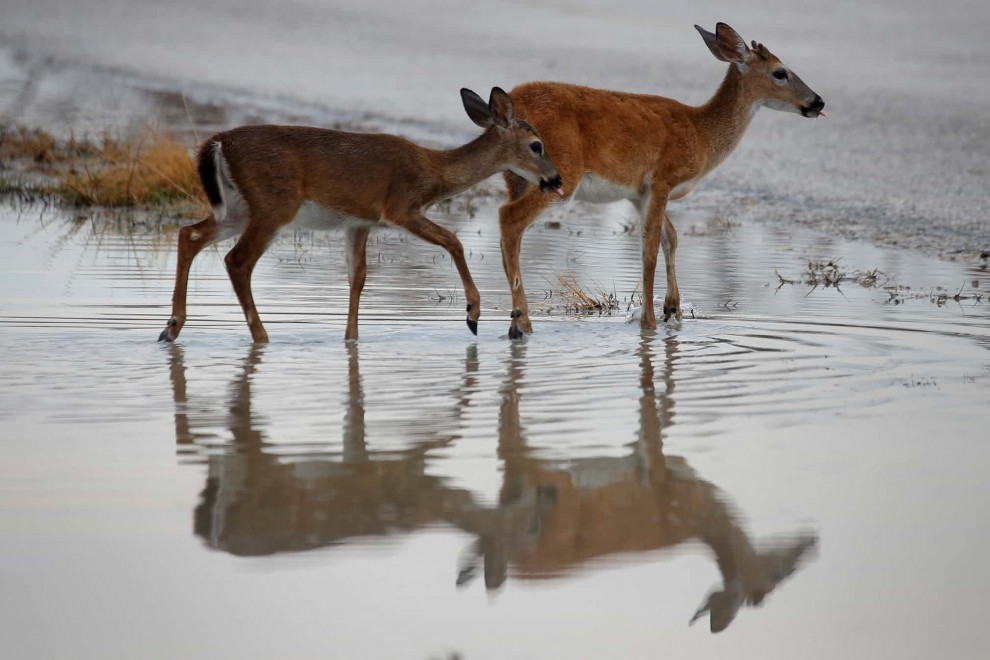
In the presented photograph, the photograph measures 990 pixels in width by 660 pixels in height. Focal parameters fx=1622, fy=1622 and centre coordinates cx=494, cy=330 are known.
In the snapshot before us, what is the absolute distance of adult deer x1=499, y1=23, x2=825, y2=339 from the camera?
988cm

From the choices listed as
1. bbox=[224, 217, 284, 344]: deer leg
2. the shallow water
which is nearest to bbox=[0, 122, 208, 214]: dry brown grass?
bbox=[224, 217, 284, 344]: deer leg

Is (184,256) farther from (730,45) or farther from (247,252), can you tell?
(730,45)

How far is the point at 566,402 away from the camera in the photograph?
6.70 metres

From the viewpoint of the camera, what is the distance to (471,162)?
32.6 ft

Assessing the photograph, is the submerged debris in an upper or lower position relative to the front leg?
lower

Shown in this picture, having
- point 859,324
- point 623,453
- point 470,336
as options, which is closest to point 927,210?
point 859,324

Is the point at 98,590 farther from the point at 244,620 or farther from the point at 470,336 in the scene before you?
the point at 470,336

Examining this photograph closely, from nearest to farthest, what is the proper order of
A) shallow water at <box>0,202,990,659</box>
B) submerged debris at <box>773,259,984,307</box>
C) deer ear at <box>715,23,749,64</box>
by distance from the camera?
shallow water at <box>0,202,990,659</box> → submerged debris at <box>773,259,984,307</box> → deer ear at <box>715,23,749,64</box>

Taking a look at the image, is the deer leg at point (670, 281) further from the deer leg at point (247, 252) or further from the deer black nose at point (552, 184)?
the deer leg at point (247, 252)

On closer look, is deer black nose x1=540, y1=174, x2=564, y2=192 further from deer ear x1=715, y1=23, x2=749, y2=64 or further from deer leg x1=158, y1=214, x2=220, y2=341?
deer ear x1=715, y1=23, x2=749, y2=64

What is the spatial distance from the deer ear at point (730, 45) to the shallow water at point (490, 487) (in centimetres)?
232

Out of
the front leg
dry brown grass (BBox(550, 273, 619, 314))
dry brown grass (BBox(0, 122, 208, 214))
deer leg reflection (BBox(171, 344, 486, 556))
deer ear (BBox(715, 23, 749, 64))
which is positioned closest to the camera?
deer leg reflection (BBox(171, 344, 486, 556))

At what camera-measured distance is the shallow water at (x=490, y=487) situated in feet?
12.6

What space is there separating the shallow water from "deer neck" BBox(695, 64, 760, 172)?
1.56m
